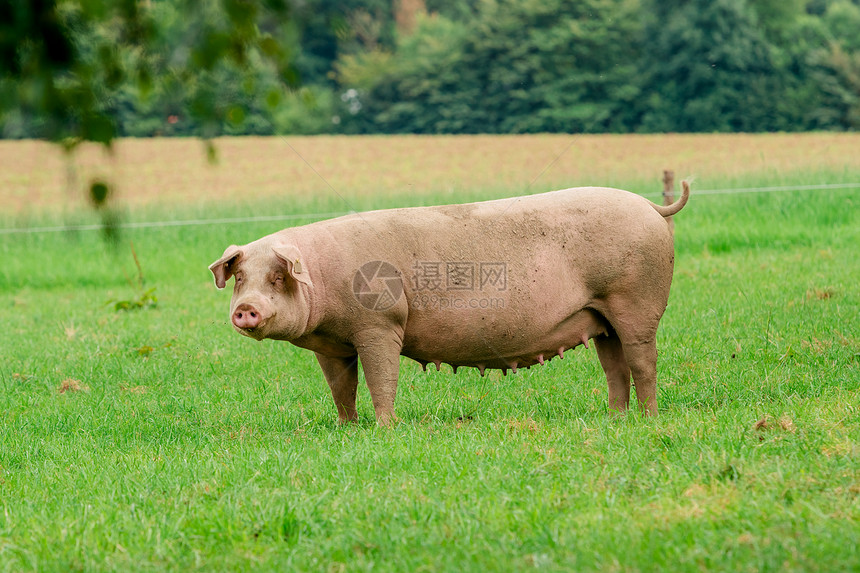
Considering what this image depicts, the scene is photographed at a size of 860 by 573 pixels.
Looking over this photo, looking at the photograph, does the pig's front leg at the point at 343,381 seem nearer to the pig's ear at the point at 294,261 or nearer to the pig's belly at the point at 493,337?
the pig's belly at the point at 493,337

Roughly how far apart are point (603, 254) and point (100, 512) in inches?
131

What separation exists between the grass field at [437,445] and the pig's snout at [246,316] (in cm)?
74

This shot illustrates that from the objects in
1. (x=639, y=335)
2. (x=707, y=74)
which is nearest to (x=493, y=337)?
(x=639, y=335)

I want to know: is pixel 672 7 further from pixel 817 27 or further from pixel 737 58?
pixel 817 27

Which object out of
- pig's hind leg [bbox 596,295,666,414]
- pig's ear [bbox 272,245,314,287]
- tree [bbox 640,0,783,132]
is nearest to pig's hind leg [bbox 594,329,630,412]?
pig's hind leg [bbox 596,295,666,414]

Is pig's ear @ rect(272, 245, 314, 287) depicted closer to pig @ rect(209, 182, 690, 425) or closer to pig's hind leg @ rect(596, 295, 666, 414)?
pig @ rect(209, 182, 690, 425)

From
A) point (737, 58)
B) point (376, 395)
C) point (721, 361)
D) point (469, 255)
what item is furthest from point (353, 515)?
point (737, 58)

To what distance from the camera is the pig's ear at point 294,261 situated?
548 centimetres

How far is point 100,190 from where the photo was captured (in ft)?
9.47

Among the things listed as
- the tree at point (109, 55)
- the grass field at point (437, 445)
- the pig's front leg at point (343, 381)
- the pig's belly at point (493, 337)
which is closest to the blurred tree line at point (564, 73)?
the grass field at point (437, 445)

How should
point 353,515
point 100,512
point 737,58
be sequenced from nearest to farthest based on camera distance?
point 353,515, point 100,512, point 737,58

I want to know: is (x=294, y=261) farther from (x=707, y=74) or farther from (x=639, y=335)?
(x=707, y=74)

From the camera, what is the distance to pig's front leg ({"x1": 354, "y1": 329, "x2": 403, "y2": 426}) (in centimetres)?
Result: 581

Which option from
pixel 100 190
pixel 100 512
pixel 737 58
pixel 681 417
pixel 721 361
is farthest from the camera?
pixel 737 58
